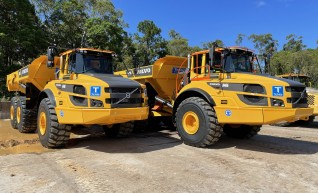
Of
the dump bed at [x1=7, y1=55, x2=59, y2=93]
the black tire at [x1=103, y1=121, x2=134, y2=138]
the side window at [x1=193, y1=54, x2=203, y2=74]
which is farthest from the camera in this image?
the dump bed at [x1=7, y1=55, x2=59, y2=93]

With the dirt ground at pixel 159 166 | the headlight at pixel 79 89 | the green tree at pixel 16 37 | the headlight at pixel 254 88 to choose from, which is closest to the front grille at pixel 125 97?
the headlight at pixel 79 89

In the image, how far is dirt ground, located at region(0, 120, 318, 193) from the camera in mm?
4773

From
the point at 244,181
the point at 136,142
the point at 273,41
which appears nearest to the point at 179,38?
the point at 273,41

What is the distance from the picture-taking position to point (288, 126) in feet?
41.5

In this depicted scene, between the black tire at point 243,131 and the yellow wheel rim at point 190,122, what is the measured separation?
162 cm

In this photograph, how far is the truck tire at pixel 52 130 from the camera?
726 centimetres

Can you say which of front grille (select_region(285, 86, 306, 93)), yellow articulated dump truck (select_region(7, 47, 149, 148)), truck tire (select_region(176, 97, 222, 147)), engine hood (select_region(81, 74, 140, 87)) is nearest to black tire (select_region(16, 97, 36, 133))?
yellow articulated dump truck (select_region(7, 47, 149, 148))

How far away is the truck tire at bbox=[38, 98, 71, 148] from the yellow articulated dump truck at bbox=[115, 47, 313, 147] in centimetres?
278

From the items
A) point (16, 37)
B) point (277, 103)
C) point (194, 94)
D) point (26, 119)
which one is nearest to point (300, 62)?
point (16, 37)

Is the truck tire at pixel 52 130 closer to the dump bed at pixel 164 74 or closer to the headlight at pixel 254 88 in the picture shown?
the dump bed at pixel 164 74

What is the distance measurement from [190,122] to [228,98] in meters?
1.29

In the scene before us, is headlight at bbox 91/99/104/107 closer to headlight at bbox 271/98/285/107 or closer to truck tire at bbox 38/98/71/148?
A: truck tire at bbox 38/98/71/148

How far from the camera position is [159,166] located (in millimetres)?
5879

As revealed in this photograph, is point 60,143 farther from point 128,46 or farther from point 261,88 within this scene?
point 128,46
